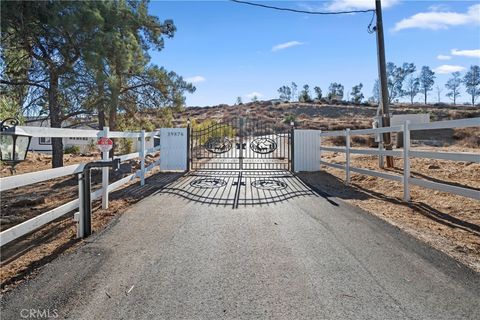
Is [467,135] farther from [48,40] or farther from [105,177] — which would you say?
[105,177]

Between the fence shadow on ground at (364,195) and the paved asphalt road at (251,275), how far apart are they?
3.62 feet

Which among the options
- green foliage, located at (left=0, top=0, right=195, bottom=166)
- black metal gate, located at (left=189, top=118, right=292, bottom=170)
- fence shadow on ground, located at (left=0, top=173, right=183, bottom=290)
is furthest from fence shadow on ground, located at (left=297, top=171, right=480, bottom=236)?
green foliage, located at (left=0, top=0, right=195, bottom=166)

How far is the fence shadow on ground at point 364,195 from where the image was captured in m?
5.89

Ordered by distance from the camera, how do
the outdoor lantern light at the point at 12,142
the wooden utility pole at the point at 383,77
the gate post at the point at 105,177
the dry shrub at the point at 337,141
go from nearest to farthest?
the outdoor lantern light at the point at 12,142, the gate post at the point at 105,177, the wooden utility pole at the point at 383,77, the dry shrub at the point at 337,141

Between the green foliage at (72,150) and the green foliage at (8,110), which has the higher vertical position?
the green foliage at (8,110)

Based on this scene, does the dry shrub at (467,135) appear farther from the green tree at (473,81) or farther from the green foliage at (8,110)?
the green tree at (473,81)

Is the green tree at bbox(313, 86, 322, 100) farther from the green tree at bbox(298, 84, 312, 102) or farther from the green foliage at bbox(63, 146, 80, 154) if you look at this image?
A: the green foliage at bbox(63, 146, 80, 154)

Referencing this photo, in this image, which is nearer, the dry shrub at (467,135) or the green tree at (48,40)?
the green tree at (48,40)

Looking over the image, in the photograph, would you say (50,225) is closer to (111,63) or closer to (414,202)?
(414,202)

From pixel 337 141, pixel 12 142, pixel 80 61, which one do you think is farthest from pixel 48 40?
pixel 337 141

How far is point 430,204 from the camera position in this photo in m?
7.32

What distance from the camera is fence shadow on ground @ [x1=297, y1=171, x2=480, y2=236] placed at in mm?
5891

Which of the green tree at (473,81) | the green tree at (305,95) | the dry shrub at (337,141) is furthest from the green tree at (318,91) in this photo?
the dry shrub at (337,141)

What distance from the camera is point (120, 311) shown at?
121 inches
